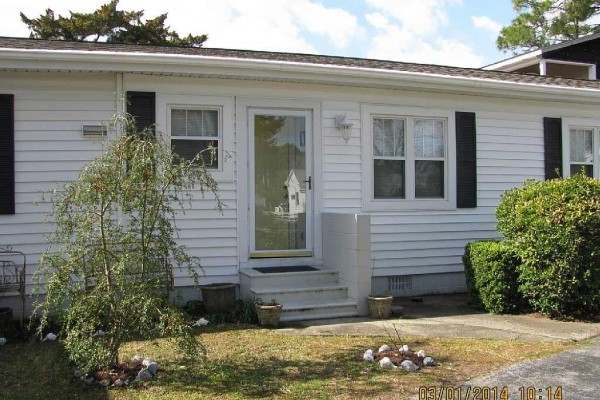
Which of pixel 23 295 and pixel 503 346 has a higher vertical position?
pixel 23 295

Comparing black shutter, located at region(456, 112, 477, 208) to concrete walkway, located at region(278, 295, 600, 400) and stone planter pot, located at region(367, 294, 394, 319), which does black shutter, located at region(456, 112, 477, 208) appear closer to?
concrete walkway, located at region(278, 295, 600, 400)

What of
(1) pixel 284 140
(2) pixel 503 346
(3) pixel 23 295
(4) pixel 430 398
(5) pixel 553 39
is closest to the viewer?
(4) pixel 430 398

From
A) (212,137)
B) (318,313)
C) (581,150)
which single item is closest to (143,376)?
(318,313)

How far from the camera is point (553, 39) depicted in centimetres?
2886

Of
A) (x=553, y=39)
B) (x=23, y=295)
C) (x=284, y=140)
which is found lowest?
(x=23, y=295)

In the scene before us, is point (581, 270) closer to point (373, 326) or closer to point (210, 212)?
point (373, 326)

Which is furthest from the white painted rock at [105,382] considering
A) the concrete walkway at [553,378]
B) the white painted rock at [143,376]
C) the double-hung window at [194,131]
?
the double-hung window at [194,131]

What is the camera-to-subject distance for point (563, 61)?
13.8 metres

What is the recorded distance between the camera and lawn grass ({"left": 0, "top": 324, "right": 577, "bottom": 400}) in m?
4.40

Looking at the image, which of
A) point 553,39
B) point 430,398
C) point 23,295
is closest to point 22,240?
point 23,295

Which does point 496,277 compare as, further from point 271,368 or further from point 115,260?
point 115,260

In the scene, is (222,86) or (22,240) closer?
(22,240)

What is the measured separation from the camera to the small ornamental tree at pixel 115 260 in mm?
4484

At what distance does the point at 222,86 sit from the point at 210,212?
1.67 metres
